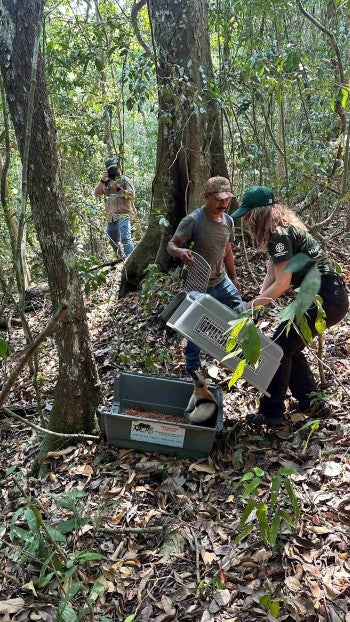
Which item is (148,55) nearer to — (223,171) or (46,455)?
(223,171)

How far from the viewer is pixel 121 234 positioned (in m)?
6.80

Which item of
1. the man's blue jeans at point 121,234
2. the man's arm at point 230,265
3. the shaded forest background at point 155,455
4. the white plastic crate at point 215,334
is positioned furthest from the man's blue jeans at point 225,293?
the man's blue jeans at point 121,234

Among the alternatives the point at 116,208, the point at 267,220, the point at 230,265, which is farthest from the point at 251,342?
the point at 116,208

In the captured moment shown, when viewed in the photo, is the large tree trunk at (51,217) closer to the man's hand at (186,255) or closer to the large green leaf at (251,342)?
the man's hand at (186,255)

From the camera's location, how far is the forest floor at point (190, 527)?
7.52 ft

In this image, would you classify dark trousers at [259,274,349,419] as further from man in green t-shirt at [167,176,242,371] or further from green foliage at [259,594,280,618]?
green foliage at [259,594,280,618]

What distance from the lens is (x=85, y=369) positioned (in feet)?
11.7

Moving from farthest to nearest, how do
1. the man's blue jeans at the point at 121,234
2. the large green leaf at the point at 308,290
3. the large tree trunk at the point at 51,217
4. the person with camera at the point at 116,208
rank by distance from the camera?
the man's blue jeans at the point at 121,234 < the person with camera at the point at 116,208 < the large tree trunk at the point at 51,217 < the large green leaf at the point at 308,290

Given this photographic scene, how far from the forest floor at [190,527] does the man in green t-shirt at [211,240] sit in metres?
0.71

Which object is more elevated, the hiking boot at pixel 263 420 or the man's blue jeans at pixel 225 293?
the man's blue jeans at pixel 225 293

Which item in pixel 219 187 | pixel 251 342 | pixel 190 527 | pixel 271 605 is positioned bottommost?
pixel 190 527

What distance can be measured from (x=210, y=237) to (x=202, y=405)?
4.71ft

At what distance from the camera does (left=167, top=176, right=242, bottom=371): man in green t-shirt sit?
3.86 metres

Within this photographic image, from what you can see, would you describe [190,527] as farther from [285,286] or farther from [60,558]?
[285,286]
